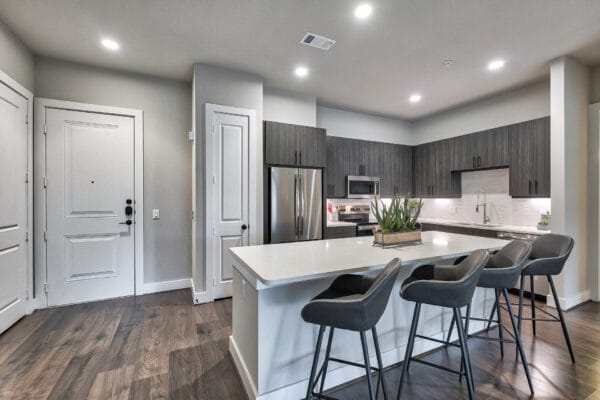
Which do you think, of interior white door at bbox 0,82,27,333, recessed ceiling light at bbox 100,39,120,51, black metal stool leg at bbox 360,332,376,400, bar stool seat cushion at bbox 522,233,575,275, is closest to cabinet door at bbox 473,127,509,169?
bar stool seat cushion at bbox 522,233,575,275

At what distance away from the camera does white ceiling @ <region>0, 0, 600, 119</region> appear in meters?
2.30

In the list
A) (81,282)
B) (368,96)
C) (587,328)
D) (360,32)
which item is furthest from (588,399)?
(81,282)

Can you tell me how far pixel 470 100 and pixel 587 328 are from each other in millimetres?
3393

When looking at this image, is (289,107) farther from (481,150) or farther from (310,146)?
(481,150)

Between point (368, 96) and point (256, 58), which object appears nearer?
point (256, 58)

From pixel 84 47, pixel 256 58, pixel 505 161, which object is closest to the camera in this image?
pixel 84 47

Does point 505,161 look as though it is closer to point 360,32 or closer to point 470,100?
point 470,100

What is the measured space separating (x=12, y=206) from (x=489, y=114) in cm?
626

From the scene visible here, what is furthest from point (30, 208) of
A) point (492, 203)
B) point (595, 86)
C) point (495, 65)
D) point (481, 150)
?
point (595, 86)

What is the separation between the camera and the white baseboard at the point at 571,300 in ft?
10.1

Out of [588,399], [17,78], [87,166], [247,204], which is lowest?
[588,399]

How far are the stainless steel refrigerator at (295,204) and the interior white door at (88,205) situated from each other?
6.00 ft

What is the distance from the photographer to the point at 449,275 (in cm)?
185

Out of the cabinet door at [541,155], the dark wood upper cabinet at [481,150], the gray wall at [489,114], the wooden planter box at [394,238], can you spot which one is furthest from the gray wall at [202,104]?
the cabinet door at [541,155]
